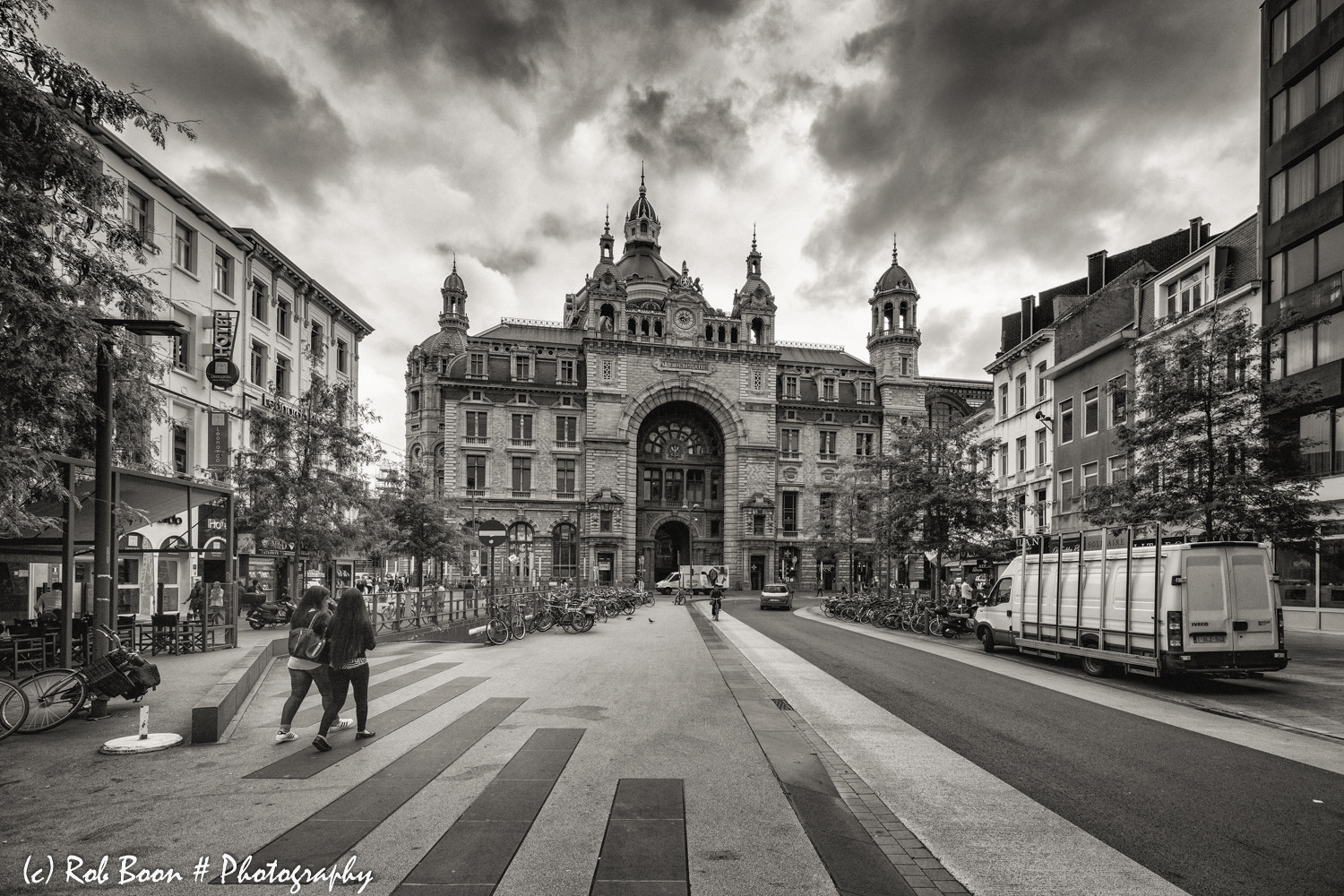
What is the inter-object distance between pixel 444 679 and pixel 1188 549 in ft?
41.5

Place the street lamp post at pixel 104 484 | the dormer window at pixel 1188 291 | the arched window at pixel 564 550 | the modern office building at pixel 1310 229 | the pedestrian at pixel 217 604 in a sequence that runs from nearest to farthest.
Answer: the street lamp post at pixel 104 484
the pedestrian at pixel 217 604
the modern office building at pixel 1310 229
the dormer window at pixel 1188 291
the arched window at pixel 564 550

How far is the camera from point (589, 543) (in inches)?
2721

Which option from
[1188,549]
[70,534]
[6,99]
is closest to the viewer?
[6,99]

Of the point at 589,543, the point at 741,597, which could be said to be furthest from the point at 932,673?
the point at 589,543

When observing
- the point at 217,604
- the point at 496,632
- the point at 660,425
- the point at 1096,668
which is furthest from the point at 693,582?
the point at 1096,668

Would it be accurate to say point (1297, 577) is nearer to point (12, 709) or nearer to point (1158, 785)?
point (1158, 785)

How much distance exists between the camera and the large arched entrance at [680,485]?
244 feet

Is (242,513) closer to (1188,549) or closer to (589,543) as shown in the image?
(1188,549)

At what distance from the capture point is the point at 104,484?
10719 mm

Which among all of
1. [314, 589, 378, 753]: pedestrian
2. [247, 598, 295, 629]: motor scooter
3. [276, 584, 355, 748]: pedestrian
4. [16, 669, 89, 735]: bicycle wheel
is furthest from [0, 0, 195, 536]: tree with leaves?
[247, 598, 295, 629]: motor scooter

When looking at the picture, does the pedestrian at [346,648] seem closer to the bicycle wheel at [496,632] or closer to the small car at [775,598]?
the bicycle wheel at [496,632]

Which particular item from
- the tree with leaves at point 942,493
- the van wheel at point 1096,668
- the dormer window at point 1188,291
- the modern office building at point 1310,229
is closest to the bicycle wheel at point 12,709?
the van wheel at point 1096,668

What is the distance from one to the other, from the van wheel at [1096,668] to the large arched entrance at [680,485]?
186 feet

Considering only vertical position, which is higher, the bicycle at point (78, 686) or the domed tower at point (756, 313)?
the domed tower at point (756, 313)
